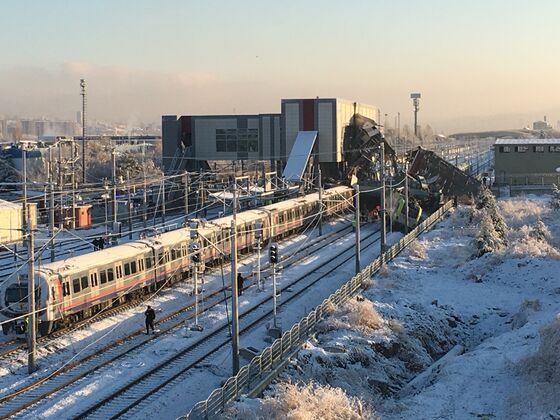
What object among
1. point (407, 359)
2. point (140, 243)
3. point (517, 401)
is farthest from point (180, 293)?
point (517, 401)

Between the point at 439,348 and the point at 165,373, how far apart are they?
35.4 feet

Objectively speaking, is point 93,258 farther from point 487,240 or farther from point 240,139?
point 240,139

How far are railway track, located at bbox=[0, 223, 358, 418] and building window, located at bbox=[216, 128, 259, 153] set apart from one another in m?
41.0

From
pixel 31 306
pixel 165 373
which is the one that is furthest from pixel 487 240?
pixel 31 306

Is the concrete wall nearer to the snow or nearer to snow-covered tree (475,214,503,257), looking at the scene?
snow-covered tree (475,214,503,257)

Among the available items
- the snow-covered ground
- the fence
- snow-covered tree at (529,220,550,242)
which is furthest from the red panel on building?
the fence

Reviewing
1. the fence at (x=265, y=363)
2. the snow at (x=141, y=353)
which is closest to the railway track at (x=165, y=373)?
the snow at (x=141, y=353)

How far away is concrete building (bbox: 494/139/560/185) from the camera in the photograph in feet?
249

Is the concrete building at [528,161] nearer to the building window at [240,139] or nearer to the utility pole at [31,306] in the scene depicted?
the building window at [240,139]

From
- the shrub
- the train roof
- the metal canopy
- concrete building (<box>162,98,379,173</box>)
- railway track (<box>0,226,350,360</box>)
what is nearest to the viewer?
the shrub

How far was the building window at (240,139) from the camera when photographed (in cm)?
6775

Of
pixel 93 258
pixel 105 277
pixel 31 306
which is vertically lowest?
pixel 105 277

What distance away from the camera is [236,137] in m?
67.8

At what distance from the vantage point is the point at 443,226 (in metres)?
53.3
